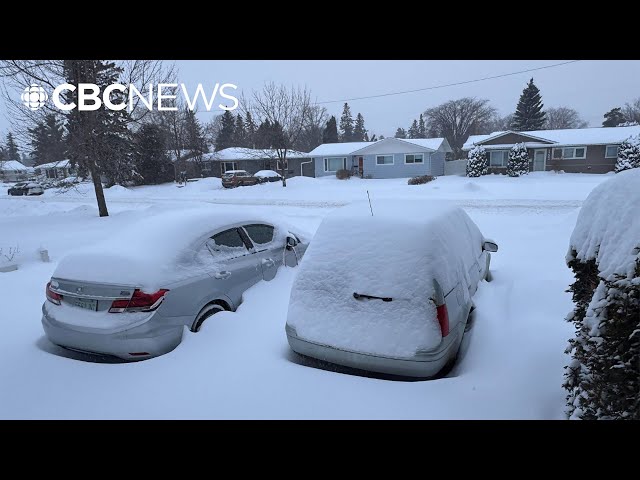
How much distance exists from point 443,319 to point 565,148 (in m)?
36.1

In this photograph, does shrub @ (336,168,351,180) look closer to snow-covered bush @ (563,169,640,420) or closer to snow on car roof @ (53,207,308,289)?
snow on car roof @ (53,207,308,289)

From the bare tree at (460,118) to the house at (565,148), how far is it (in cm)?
1674

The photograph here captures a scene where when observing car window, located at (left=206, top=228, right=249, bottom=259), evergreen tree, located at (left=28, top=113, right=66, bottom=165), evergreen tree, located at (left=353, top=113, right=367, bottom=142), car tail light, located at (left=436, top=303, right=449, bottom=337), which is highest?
evergreen tree, located at (left=353, top=113, right=367, bottom=142)

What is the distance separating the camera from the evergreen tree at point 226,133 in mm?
52688

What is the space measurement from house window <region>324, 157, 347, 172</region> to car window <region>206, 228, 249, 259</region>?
33.1 m

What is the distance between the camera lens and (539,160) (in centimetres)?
3356

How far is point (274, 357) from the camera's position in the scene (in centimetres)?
358

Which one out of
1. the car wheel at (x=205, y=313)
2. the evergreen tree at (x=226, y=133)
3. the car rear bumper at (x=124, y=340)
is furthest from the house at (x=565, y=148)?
the car rear bumper at (x=124, y=340)

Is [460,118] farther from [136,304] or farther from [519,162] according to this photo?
[136,304]

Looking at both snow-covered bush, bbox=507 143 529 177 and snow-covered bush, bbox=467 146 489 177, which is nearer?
snow-covered bush, bbox=507 143 529 177

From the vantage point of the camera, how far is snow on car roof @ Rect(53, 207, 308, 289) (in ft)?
12.5

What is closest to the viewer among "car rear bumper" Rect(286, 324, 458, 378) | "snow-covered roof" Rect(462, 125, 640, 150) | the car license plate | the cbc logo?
"car rear bumper" Rect(286, 324, 458, 378)

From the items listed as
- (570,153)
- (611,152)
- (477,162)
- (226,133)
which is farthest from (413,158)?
(226,133)

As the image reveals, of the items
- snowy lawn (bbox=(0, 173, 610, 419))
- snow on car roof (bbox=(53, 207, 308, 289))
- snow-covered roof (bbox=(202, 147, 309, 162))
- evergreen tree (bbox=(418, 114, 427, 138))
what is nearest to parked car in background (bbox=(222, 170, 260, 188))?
snow-covered roof (bbox=(202, 147, 309, 162))
